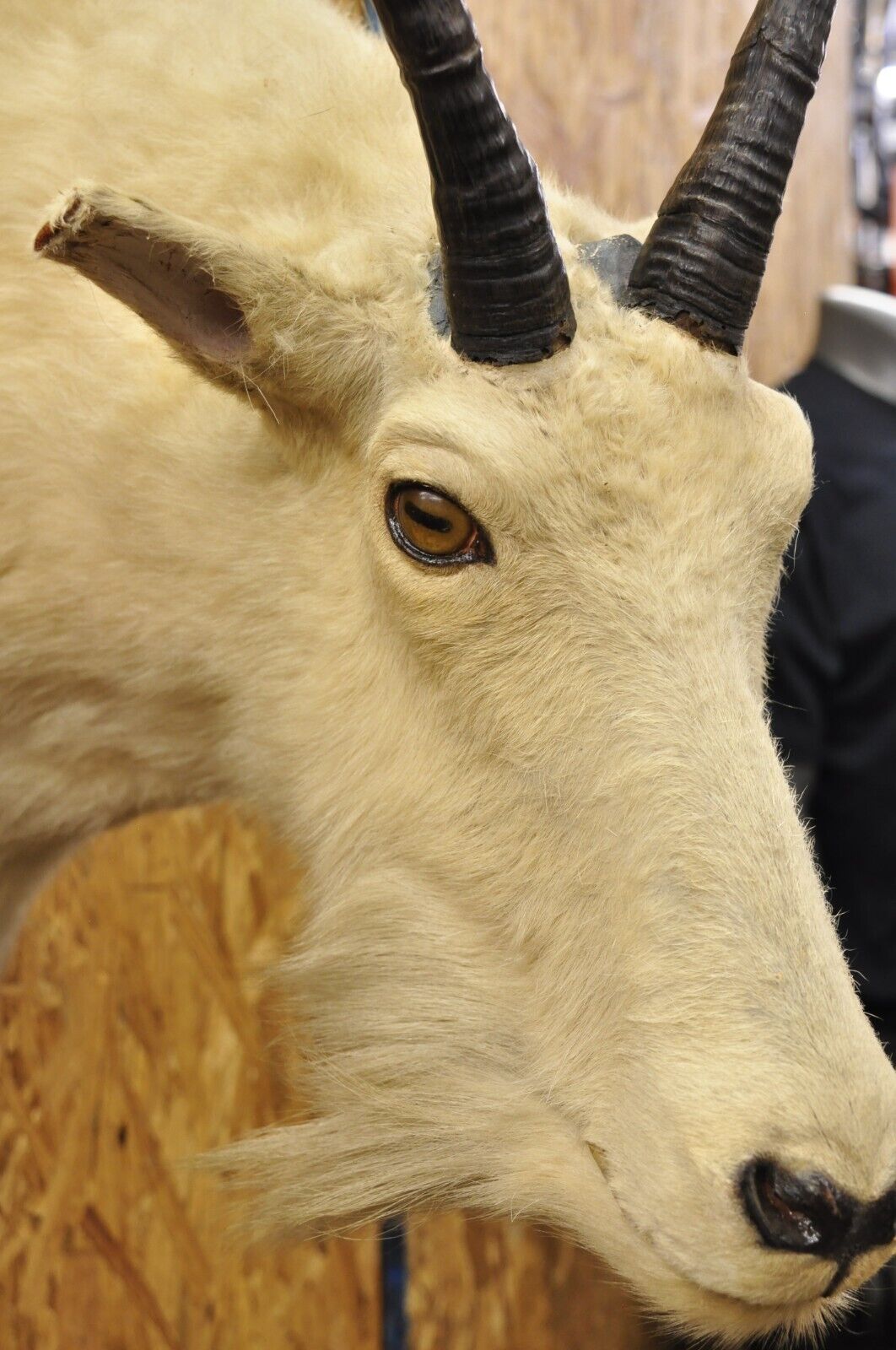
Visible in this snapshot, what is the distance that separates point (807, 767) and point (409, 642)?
1.58 meters

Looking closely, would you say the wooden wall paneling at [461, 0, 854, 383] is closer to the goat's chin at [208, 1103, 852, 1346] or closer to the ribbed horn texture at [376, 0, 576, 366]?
the ribbed horn texture at [376, 0, 576, 366]

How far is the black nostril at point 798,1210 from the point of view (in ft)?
4.01

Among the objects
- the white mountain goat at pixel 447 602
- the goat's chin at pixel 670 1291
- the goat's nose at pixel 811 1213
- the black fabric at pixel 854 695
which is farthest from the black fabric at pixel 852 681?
the goat's nose at pixel 811 1213

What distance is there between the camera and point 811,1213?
1228mm

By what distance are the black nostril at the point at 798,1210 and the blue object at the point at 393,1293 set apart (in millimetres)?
2076

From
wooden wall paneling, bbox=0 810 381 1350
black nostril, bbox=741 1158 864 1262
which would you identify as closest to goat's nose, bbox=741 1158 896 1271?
black nostril, bbox=741 1158 864 1262

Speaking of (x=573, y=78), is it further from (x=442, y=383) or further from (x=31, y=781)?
(x=31, y=781)

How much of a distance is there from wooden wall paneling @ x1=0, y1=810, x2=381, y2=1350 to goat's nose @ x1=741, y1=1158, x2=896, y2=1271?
1108mm

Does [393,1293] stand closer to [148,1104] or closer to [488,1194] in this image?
[148,1104]

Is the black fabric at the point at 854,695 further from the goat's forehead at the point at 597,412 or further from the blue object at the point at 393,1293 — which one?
the goat's forehead at the point at 597,412

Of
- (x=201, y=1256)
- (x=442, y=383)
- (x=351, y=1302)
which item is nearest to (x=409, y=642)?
(x=442, y=383)

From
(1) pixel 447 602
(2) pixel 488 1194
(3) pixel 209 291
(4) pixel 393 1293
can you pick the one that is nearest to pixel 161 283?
(3) pixel 209 291

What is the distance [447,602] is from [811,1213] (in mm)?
760

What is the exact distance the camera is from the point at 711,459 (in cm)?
152
